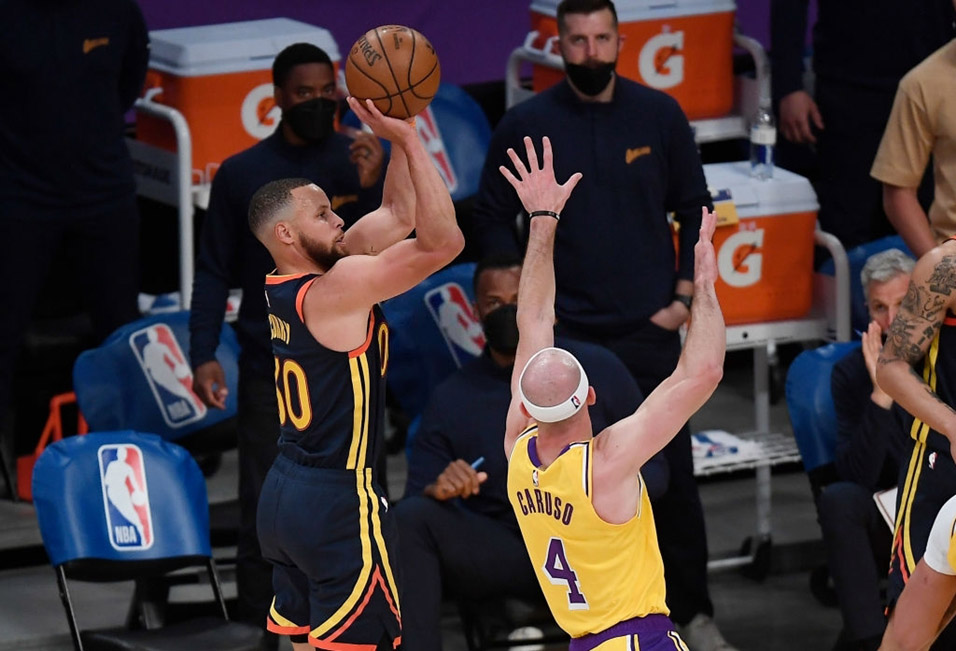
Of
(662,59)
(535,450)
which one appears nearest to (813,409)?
(662,59)

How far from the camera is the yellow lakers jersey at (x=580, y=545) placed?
4965mm

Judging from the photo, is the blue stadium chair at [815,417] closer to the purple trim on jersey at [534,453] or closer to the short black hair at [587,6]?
the short black hair at [587,6]

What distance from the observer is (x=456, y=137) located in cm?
890

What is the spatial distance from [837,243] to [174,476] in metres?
2.70

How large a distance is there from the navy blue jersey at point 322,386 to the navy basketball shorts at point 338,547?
63 mm

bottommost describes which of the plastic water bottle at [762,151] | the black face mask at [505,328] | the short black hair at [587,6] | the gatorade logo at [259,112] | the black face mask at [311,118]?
the black face mask at [505,328]

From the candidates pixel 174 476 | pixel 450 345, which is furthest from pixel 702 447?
pixel 174 476

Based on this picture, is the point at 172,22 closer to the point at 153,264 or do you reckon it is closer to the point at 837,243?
the point at 153,264

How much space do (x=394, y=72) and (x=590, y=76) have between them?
1.54 m

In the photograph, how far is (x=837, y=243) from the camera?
24.9 ft

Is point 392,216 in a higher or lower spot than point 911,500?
higher

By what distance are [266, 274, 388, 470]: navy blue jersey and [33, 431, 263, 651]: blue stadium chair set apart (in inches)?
42.4

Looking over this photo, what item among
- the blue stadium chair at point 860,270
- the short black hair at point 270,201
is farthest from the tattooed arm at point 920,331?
the blue stadium chair at point 860,270

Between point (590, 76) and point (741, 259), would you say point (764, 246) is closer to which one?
point (741, 259)
